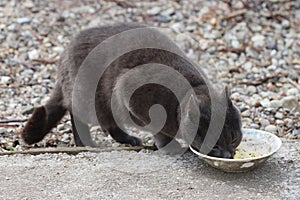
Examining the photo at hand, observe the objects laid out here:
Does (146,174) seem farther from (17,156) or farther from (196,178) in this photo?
(17,156)

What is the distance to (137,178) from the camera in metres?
3.68

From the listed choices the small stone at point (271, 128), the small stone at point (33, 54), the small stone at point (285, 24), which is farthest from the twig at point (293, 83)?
the small stone at point (33, 54)

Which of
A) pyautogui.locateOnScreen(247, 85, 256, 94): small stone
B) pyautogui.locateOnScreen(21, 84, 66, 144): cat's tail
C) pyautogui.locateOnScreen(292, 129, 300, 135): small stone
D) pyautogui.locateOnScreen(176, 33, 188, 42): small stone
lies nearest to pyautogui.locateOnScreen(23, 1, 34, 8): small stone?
pyautogui.locateOnScreen(176, 33, 188, 42): small stone

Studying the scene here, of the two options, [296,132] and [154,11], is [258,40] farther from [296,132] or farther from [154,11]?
[296,132]

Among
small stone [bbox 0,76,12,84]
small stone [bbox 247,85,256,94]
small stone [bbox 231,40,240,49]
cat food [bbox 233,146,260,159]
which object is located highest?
cat food [bbox 233,146,260,159]

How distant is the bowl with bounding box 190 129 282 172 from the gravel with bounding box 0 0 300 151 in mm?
685

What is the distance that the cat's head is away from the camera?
11.9ft

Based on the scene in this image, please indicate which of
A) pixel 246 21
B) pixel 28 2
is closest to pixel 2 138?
pixel 28 2

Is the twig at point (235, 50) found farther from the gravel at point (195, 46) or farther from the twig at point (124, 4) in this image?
the twig at point (124, 4)

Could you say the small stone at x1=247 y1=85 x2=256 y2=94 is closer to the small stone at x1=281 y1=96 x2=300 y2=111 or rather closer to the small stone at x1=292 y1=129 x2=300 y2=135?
the small stone at x1=281 y1=96 x2=300 y2=111

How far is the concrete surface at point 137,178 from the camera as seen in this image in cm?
349

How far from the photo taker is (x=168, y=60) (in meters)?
4.14

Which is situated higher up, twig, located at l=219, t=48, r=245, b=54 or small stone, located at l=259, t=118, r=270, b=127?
twig, located at l=219, t=48, r=245, b=54

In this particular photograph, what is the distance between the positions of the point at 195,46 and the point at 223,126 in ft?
8.34
